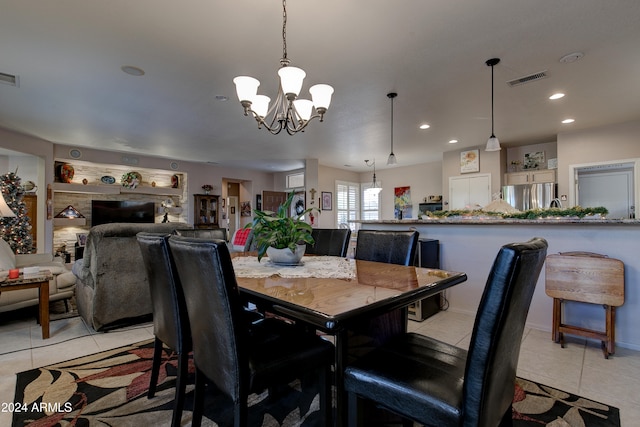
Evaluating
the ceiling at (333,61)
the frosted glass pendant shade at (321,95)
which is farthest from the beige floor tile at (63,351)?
the frosted glass pendant shade at (321,95)

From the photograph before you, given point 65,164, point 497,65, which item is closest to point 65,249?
point 65,164

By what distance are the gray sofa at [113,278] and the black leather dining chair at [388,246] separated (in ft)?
6.59

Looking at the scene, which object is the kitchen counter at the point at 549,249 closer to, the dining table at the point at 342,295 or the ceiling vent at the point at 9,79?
the dining table at the point at 342,295

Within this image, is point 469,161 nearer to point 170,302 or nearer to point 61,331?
point 170,302

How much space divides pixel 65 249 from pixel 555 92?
8.78m

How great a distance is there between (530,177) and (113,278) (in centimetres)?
679

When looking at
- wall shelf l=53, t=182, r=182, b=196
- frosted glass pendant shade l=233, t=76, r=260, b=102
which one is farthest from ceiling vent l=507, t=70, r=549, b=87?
wall shelf l=53, t=182, r=182, b=196

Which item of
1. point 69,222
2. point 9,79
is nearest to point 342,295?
point 9,79

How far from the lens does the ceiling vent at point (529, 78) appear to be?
301 cm

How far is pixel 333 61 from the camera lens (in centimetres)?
277

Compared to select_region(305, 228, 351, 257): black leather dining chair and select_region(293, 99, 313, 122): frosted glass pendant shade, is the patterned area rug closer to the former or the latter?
select_region(305, 228, 351, 257): black leather dining chair

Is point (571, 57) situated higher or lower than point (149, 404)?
higher

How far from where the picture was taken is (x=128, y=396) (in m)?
1.80

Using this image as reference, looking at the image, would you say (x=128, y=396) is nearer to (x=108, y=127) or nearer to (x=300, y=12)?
(x=300, y=12)
